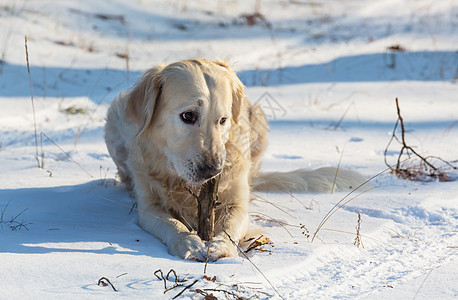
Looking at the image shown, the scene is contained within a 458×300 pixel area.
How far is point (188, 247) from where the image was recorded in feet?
8.49

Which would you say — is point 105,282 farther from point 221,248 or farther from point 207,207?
point 207,207

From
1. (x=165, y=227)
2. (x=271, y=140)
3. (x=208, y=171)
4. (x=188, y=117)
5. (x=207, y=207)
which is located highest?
(x=188, y=117)

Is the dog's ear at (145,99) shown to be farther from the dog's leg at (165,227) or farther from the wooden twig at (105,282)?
the wooden twig at (105,282)

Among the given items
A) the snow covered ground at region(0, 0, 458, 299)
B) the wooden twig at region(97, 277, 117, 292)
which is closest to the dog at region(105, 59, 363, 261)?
the snow covered ground at region(0, 0, 458, 299)

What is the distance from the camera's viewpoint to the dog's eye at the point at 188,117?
2891 millimetres

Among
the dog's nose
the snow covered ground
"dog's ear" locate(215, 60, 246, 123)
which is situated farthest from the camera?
"dog's ear" locate(215, 60, 246, 123)

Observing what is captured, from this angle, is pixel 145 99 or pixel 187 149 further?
pixel 145 99

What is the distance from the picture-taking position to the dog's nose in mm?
2705

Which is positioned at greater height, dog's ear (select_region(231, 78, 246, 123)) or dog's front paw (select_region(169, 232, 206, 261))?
dog's ear (select_region(231, 78, 246, 123))

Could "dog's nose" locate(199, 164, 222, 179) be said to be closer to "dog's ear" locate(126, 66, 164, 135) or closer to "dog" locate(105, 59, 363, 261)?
"dog" locate(105, 59, 363, 261)

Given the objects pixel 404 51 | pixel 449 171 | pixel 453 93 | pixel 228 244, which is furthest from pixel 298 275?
pixel 404 51

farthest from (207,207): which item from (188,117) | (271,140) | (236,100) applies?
(271,140)

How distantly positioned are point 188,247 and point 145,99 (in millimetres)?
981

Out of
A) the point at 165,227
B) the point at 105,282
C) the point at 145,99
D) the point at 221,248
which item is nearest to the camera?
the point at 105,282
